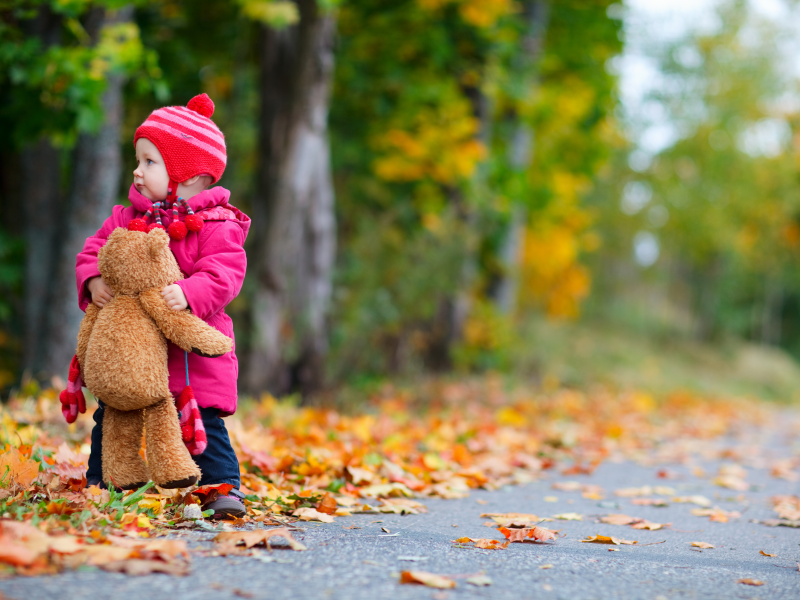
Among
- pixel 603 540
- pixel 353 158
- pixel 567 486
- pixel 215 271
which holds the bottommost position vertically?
pixel 567 486

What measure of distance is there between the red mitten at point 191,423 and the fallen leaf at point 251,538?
36 cm

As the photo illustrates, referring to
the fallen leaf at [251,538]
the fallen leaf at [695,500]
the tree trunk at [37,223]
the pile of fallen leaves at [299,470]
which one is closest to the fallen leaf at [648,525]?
the pile of fallen leaves at [299,470]

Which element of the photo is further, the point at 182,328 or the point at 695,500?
the point at 695,500

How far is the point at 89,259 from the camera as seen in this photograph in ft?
9.61

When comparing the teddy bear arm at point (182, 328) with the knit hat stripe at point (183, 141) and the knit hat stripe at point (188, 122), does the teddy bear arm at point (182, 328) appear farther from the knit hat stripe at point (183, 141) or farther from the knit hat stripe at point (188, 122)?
the knit hat stripe at point (188, 122)

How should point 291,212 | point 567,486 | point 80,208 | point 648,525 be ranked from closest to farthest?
point 648,525
point 567,486
point 80,208
point 291,212

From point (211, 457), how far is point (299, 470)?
0.96 m

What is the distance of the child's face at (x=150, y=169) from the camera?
290 cm

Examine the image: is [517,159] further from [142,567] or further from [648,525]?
[142,567]

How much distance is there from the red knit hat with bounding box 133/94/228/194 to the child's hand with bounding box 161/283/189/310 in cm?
46

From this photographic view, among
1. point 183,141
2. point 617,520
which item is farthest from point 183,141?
point 617,520

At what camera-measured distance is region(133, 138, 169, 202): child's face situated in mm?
2896

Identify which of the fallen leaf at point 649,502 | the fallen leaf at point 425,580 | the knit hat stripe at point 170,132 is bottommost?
the fallen leaf at point 649,502

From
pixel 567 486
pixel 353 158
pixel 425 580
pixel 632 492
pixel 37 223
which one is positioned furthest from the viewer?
pixel 353 158
